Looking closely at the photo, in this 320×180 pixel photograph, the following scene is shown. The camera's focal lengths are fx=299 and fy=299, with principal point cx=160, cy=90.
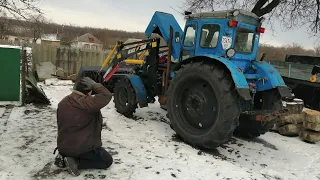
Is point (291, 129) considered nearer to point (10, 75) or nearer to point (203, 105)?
point (203, 105)

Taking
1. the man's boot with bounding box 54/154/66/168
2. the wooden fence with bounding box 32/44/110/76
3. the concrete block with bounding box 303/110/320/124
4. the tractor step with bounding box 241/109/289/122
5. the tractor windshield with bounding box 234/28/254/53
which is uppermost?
A: the tractor windshield with bounding box 234/28/254/53

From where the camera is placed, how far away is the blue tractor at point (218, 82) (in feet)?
16.7

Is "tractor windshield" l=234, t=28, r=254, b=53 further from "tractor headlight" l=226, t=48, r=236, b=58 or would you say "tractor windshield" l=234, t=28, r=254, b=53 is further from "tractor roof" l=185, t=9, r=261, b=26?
"tractor headlight" l=226, t=48, r=236, b=58

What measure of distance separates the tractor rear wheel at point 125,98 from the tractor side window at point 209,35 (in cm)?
224

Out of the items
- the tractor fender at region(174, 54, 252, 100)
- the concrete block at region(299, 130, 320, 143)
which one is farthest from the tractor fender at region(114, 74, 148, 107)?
the concrete block at region(299, 130, 320, 143)

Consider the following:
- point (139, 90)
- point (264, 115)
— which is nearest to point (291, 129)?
point (264, 115)

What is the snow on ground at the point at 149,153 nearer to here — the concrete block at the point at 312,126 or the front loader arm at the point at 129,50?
the concrete block at the point at 312,126

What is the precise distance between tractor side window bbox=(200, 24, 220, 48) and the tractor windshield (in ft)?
1.31

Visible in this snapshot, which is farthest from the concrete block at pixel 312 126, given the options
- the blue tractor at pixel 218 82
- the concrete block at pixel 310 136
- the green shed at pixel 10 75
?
the green shed at pixel 10 75

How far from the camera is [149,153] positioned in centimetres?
488

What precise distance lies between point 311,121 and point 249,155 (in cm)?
235

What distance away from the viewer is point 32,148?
4680mm

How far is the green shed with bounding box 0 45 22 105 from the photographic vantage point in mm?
7367

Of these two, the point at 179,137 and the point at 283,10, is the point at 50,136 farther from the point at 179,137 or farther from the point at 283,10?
the point at 283,10
